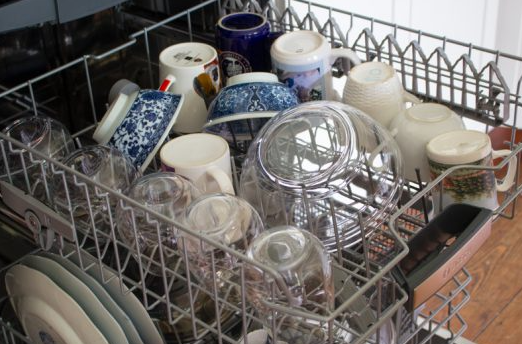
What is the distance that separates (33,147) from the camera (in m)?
0.87

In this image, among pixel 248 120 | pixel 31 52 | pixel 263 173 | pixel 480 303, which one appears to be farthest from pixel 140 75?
pixel 480 303

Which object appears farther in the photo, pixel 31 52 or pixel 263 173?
pixel 31 52

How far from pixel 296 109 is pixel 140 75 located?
1.18 ft

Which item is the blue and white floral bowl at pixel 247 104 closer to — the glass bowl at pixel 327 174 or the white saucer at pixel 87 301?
the glass bowl at pixel 327 174

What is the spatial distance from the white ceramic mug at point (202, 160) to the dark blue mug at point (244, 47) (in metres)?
0.17

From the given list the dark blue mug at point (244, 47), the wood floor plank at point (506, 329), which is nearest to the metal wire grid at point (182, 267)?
the dark blue mug at point (244, 47)

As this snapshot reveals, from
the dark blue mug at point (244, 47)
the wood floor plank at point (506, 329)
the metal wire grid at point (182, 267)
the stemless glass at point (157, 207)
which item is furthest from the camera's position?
the wood floor plank at point (506, 329)

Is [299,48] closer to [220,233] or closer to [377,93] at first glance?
[377,93]

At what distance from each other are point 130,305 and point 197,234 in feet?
0.64

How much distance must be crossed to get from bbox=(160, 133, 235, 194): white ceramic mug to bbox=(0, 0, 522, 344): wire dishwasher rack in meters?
0.08

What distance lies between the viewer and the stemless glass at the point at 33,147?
2.77ft

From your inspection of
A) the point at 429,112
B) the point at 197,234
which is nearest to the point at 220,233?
the point at 197,234

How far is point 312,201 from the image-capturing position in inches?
30.3

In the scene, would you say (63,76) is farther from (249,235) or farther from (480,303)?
(480,303)
